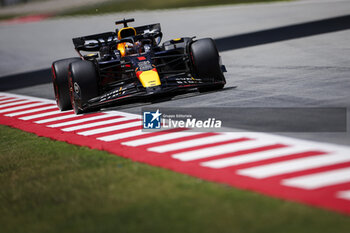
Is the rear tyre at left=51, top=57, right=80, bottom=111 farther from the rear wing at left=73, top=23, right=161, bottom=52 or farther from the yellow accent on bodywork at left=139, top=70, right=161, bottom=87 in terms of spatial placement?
the yellow accent on bodywork at left=139, top=70, right=161, bottom=87

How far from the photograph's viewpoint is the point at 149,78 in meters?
10.8

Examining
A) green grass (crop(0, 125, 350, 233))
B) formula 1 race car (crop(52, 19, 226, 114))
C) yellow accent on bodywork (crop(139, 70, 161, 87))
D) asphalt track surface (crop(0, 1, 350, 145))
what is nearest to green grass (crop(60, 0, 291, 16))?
asphalt track surface (crop(0, 1, 350, 145))

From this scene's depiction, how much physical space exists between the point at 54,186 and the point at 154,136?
2.10 metres

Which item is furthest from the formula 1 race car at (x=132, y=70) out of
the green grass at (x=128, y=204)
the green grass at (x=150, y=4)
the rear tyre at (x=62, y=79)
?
the green grass at (x=150, y=4)

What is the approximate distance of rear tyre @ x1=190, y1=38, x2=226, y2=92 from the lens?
11.4 m

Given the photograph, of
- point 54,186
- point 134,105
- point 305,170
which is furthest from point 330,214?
point 134,105

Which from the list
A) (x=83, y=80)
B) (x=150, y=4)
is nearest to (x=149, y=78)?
(x=83, y=80)

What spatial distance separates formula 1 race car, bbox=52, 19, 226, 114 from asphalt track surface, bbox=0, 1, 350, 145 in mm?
391

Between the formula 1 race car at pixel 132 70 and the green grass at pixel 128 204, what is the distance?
2889 millimetres

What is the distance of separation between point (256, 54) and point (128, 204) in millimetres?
Answer: 12255

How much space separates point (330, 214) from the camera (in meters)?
5.00

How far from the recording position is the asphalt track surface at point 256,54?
10.4 m

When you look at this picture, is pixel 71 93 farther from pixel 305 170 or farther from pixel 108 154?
pixel 305 170

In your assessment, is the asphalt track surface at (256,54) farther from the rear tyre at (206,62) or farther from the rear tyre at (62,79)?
the rear tyre at (62,79)
